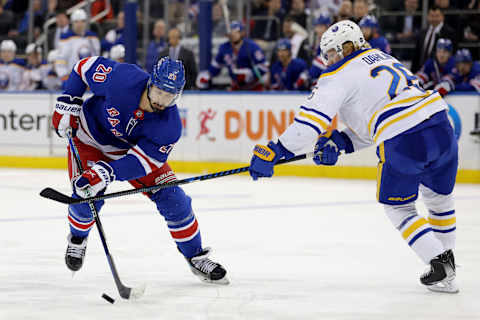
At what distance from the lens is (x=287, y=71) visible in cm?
873

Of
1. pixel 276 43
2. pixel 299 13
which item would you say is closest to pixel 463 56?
pixel 299 13

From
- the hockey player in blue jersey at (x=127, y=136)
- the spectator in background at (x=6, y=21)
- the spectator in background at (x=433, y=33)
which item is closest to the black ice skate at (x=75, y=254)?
the hockey player in blue jersey at (x=127, y=136)

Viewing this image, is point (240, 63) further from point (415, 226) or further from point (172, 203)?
point (415, 226)

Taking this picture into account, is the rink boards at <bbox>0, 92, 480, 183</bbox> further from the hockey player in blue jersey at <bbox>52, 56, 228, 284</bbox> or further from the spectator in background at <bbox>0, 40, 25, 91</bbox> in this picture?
the hockey player in blue jersey at <bbox>52, 56, 228, 284</bbox>

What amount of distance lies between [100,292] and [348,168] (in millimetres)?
5211

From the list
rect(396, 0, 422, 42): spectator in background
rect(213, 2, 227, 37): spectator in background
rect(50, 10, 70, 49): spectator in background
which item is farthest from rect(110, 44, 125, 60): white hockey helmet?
rect(396, 0, 422, 42): spectator in background

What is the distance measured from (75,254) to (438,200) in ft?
5.24

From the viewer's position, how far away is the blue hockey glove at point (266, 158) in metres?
3.41

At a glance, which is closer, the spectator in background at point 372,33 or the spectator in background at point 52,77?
the spectator in background at point 372,33

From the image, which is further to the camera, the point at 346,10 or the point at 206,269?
the point at 346,10

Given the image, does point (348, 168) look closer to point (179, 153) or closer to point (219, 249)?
point (179, 153)

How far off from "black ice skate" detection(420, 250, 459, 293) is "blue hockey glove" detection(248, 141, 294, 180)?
76 cm

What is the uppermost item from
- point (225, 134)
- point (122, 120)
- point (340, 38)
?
point (340, 38)

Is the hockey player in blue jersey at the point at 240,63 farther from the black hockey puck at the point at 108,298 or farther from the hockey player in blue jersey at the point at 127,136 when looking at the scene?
the black hockey puck at the point at 108,298
